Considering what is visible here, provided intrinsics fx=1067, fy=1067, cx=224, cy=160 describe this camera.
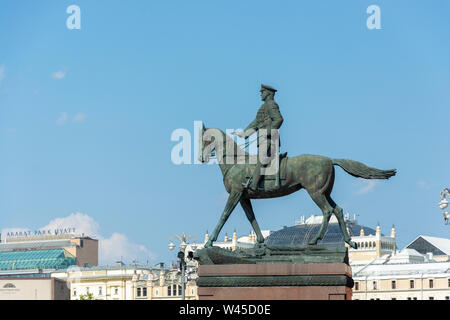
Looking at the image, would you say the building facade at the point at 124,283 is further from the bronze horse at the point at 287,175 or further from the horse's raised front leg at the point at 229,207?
the horse's raised front leg at the point at 229,207

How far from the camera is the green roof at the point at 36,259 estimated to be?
155 metres

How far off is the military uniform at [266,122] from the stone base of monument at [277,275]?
195cm

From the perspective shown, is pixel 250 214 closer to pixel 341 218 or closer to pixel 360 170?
pixel 341 218

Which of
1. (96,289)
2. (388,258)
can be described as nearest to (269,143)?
(388,258)

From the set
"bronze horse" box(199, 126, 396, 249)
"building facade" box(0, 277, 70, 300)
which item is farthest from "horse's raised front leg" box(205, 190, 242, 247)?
"building facade" box(0, 277, 70, 300)

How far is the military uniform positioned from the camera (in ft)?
90.9

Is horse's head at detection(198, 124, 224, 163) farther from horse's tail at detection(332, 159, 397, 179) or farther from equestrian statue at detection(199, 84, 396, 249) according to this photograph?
horse's tail at detection(332, 159, 397, 179)

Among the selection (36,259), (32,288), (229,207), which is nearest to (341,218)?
(229,207)

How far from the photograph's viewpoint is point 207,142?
2858 centimetres

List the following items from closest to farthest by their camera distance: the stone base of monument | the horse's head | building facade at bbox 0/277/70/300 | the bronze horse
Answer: the stone base of monument < the bronze horse < the horse's head < building facade at bbox 0/277/70/300

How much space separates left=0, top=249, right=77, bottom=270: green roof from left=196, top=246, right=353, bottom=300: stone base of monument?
128 metres

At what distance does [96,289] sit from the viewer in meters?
127

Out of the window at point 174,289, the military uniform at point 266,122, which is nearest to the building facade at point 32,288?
the window at point 174,289
